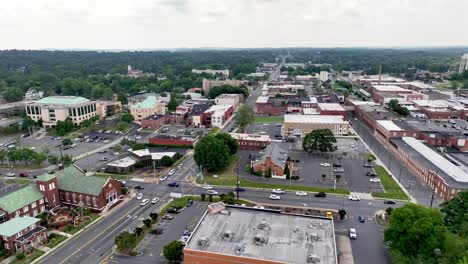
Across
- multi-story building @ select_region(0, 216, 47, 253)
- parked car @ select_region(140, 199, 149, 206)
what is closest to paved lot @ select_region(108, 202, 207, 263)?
parked car @ select_region(140, 199, 149, 206)

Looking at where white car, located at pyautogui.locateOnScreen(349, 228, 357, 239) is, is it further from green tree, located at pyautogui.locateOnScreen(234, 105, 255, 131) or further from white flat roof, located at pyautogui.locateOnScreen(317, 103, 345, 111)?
white flat roof, located at pyautogui.locateOnScreen(317, 103, 345, 111)

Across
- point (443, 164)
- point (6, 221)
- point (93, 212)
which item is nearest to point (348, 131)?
point (443, 164)

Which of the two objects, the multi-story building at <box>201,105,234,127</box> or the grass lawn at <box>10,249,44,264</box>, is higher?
the multi-story building at <box>201,105,234,127</box>

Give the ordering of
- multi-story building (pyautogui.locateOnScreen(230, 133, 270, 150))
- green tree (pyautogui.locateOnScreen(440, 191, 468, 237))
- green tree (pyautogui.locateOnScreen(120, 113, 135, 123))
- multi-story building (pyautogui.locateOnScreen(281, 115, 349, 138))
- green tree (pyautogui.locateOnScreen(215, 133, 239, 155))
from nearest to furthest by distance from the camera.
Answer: green tree (pyautogui.locateOnScreen(440, 191, 468, 237)) → green tree (pyautogui.locateOnScreen(215, 133, 239, 155)) → multi-story building (pyautogui.locateOnScreen(230, 133, 270, 150)) → multi-story building (pyautogui.locateOnScreen(281, 115, 349, 138)) → green tree (pyautogui.locateOnScreen(120, 113, 135, 123))

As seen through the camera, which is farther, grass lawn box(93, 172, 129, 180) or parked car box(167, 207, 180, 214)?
grass lawn box(93, 172, 129, 180)

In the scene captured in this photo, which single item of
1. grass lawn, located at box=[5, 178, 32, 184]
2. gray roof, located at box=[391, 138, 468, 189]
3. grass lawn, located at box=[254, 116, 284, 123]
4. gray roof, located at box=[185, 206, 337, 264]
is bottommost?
grass lawn, located at box=[5, 178, 32, 184]

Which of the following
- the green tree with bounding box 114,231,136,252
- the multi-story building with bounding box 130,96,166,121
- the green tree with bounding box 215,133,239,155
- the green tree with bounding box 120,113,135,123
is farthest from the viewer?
the multi-story building with bounding box 130,96,166,121

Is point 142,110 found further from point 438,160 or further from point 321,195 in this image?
point 438,160

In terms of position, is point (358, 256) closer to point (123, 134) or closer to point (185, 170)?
point (185, 170)
